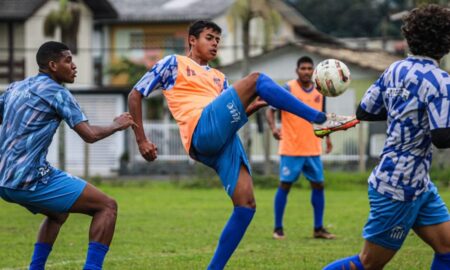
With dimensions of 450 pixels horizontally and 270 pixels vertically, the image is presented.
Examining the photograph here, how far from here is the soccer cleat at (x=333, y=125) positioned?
7336 mm

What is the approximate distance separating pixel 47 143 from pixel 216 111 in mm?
1388

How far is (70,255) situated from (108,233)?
131 inches

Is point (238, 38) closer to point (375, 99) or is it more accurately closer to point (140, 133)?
point (140, 133)

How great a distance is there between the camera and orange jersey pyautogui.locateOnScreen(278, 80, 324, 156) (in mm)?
13195

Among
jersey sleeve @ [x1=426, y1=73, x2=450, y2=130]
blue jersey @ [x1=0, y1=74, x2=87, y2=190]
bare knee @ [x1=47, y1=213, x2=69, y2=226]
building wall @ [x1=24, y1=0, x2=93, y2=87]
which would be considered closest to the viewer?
jersey sleeve @ [x1=426, y1=73, x2=450, y2=130]

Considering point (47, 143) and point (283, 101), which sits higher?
point (283, 101)

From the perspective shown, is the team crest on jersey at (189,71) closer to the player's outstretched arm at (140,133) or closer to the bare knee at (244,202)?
the player's outstretched arm at (140,133)

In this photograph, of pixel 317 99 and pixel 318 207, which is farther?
pixel 317 99

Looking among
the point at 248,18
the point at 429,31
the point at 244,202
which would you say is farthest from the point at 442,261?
the point at 248,18

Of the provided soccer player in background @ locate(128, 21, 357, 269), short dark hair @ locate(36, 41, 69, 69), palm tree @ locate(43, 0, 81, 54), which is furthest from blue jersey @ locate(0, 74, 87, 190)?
palm tree @ locate(43, 0, 81, 54)

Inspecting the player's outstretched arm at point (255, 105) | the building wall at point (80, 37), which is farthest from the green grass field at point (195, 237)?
the building wall at point (80, 37)

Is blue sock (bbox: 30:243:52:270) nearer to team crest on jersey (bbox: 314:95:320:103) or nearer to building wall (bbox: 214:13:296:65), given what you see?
team crest on jersey (bbox: 314:95:320:103)

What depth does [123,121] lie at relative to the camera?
26.0ft

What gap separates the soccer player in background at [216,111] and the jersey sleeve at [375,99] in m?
0.52
